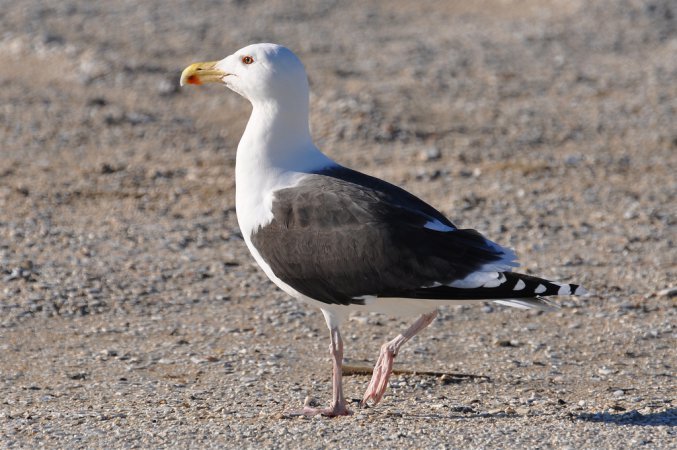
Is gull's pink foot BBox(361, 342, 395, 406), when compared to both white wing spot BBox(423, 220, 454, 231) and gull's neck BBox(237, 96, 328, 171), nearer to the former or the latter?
white wing spot BBox(423, 220, 454, 231)

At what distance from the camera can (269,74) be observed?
6.34 meters

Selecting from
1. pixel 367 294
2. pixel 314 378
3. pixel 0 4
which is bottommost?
pixel 314 378

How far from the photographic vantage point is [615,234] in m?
9.58

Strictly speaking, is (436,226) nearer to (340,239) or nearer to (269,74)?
(340,239)

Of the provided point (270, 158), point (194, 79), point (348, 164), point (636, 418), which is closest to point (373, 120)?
point (348, 164)

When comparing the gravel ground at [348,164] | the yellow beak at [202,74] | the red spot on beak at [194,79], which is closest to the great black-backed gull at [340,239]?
the yellow beak at [202,74]

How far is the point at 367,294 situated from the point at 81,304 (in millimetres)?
2901

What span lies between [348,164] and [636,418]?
633cm

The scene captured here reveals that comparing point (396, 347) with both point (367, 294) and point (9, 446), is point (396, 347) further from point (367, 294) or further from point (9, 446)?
point (9, 446)

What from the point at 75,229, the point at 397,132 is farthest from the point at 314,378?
the point at 397,132

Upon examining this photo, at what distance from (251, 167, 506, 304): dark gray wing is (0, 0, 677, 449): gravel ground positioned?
2.19ft

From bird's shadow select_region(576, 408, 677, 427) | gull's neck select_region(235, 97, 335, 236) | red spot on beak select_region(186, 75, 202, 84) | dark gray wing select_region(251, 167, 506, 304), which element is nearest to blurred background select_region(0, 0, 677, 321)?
red spot on beak select_region(186, 75, 202, 84)

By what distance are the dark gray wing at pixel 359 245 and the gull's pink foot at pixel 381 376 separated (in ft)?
1.32

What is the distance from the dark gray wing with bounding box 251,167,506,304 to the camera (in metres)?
5.52
